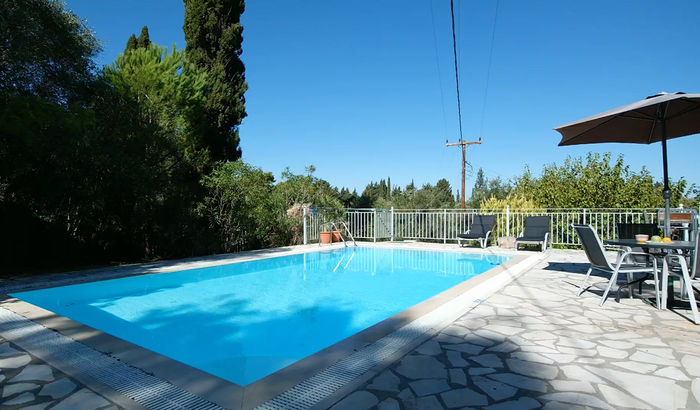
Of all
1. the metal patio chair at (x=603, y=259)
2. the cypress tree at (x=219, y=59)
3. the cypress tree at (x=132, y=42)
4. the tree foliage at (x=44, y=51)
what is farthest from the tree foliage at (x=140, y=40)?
the metal patio chair at (x=603, y=259)

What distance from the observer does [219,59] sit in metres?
11.2

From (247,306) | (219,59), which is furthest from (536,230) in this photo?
(219,59)

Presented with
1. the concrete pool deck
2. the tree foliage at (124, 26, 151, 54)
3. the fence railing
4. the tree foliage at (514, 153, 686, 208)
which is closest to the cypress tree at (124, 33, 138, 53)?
the tree foliage at (124, 26, 151, 54)

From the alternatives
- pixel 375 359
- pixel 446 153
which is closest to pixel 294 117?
pixel 446 153

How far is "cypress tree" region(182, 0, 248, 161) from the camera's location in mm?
10906

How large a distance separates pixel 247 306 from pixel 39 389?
283cm

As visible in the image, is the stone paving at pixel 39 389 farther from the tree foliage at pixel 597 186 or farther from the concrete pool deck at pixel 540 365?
the tree foliage at pixel 597 186

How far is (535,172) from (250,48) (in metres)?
10.1

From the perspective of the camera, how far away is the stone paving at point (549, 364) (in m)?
1.89

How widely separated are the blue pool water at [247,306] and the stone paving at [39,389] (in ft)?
3.15

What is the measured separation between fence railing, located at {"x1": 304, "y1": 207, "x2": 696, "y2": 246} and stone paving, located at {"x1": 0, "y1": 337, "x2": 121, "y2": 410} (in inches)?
367

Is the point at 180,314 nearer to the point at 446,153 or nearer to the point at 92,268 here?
the point at 92,268

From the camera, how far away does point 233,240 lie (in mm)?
9625

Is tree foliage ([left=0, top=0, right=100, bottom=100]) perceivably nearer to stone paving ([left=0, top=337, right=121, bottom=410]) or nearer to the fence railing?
stone paving ([left=0, top=337, right=121, bottom=410])
